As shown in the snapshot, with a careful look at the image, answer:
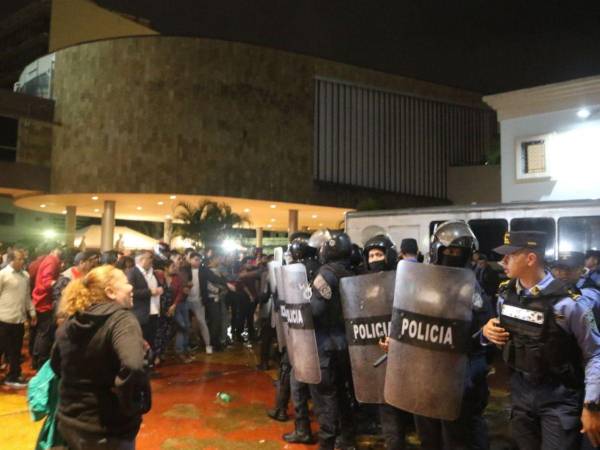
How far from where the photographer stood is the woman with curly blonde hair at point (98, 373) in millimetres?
2707

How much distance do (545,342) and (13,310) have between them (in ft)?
20.7

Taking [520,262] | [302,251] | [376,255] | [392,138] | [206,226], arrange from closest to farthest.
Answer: [520,262] → [376,255] → [302,251] → [206,226] → [392,138]

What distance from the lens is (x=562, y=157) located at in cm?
1515

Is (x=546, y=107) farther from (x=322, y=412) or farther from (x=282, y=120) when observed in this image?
(x=322, y=412)

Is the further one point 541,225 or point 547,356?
point 541,225

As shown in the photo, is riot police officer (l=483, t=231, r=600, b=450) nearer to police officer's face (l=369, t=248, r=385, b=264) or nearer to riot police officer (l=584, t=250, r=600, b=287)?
police officer's face (l=369, t=248, r=385, b=264)

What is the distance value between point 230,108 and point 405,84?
9.40 meters

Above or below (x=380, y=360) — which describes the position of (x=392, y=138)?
above

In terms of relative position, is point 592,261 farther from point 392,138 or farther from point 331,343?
point 392,138

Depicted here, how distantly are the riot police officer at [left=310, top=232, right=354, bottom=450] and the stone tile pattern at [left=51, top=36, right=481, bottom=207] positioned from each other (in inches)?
620

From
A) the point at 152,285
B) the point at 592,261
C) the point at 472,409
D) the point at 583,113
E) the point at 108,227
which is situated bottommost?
the point at 472,409

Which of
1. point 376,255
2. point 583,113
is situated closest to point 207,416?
point 376,255

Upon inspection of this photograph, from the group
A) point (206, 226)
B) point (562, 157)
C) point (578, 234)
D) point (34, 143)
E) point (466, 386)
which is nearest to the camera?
point (466, 386)

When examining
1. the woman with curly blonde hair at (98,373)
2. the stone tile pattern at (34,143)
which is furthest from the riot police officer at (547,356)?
the stone tile pattern at (34,143)
